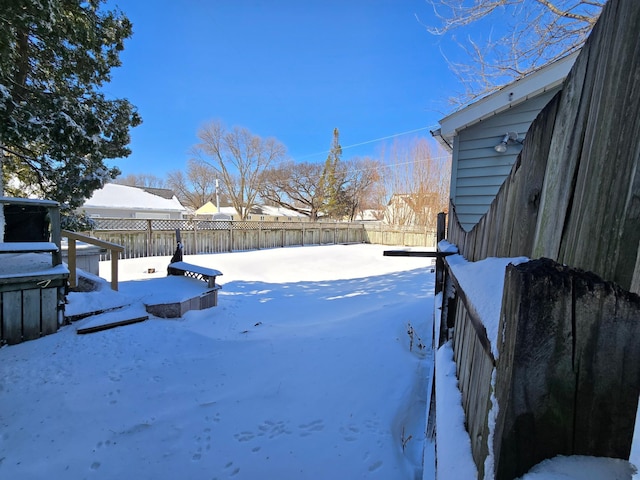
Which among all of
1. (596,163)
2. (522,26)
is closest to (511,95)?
(522,26)

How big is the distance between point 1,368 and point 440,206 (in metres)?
21.3

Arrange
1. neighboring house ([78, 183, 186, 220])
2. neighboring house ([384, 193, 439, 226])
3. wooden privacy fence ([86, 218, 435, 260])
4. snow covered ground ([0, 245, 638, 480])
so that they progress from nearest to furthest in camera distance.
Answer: snow covered ground ([0, 245, 638, 480]) → wooden privacy fence ([86, 218, 435, 260]) → neighboring house ([78, 183, 186, 220]) → neighboring house ([384, 193, 439, 226])

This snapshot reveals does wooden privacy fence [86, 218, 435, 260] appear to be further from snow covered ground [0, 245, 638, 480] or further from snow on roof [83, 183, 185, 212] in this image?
snow on roof [83, 183, 185, 212]

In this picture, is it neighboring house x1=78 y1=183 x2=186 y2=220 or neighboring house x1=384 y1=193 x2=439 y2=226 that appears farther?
neighboring house x1=384 y1=193 x2=439 y2=226

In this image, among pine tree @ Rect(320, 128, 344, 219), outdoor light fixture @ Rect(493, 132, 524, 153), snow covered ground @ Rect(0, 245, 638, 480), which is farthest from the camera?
pine tree @ Rect(320, 128, 344, 219)

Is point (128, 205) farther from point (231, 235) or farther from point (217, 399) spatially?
point (217, 399)

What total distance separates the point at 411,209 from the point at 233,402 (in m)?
21.4

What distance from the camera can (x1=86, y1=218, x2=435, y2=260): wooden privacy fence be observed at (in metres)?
11.7

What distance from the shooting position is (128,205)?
1898cm

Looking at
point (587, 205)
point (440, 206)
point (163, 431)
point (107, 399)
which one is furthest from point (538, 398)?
point (440, 206)

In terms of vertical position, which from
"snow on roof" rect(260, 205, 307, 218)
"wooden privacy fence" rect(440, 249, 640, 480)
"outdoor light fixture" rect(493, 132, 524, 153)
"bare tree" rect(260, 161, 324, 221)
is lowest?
"wooden privacy fence" rect(440, 249, 640, 480)

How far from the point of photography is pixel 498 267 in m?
0.85

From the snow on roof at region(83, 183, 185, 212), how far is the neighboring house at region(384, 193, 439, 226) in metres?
15.6

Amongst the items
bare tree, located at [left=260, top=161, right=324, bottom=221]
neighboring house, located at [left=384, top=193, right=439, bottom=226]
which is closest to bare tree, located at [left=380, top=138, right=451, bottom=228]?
neighboring house, located at [left=384, top=193, right=439, bottom=226]
